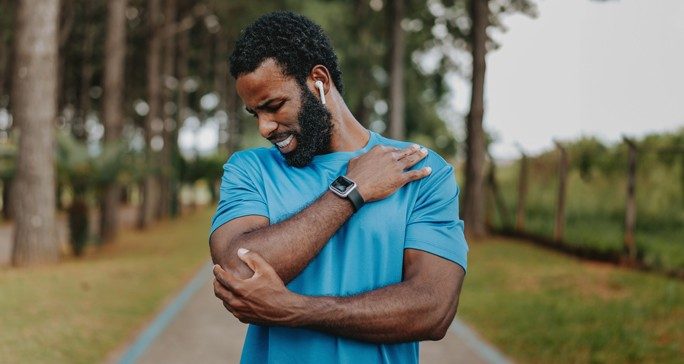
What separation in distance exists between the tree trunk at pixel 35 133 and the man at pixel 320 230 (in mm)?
11820

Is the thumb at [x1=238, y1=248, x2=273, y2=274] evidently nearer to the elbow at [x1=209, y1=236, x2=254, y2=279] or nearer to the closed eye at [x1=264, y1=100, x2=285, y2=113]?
the elbow at [x1=209, y1=236, x2=254, y2=279]

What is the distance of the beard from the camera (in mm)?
2316

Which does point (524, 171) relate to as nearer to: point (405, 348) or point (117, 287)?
point (117, 287)

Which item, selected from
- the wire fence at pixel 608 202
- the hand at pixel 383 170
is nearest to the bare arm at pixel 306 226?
the hand at pixel 383 170

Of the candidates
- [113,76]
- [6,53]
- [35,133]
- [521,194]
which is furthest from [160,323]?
[6,53]

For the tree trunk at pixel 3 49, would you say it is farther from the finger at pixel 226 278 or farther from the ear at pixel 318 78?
the finger at pixel 226 278

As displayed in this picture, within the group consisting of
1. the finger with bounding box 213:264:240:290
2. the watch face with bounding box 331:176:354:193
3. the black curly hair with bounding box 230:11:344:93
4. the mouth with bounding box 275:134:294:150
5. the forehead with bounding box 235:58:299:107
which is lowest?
the finger with bounding box 213:264:240:290

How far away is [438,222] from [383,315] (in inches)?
12.1

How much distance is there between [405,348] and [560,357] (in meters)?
5.39

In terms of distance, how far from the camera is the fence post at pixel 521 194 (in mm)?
18391

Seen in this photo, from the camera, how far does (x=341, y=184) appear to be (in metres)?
2.26

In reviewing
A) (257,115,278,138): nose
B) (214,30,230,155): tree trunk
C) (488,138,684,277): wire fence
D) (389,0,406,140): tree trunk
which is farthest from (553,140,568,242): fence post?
(214,30,230,155): tree trunk

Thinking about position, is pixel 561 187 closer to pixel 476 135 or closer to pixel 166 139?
pixel 476 135

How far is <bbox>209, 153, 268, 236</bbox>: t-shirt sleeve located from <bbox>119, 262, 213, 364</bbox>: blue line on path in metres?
5.13
